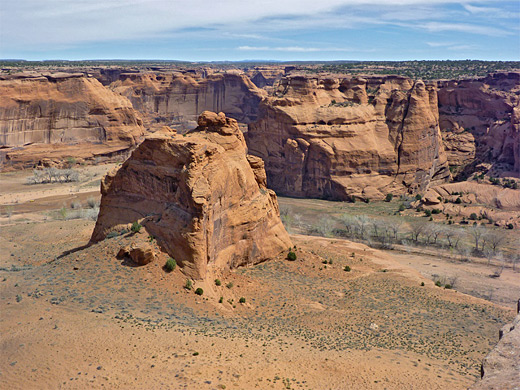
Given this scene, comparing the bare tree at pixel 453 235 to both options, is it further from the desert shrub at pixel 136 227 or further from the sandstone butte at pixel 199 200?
the desert shrub at pixel 136 227

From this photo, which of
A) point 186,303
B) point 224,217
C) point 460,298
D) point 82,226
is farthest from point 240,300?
point 82,226

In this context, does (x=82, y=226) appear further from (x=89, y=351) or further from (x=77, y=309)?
(x=89, y=351)

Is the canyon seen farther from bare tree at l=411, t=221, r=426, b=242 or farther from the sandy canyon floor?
the sandy canyon floor

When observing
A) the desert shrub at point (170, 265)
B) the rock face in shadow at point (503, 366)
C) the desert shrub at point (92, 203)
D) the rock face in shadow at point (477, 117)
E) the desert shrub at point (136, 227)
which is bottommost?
the desert shrub at point (92, 203)

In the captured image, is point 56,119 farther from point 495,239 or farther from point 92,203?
point 495,239

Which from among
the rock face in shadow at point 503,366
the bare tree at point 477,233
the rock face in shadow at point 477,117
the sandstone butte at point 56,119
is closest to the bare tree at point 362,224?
the bare tree at point 477,233

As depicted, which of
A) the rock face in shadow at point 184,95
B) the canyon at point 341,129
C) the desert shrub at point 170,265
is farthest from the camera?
the rock face in shadow at point 184,95

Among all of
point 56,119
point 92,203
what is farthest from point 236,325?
point 56,119
